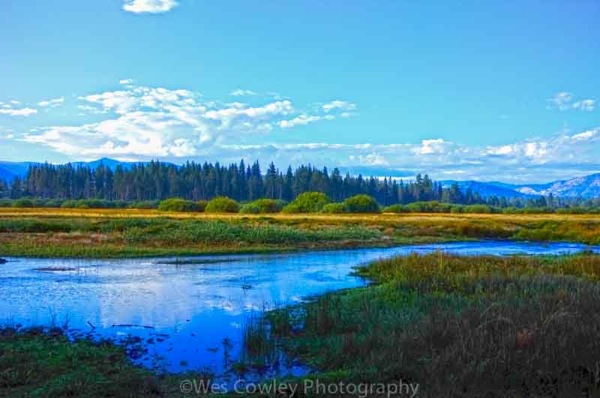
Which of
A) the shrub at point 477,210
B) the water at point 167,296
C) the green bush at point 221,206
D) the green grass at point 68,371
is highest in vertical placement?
the green bush at point 221,206

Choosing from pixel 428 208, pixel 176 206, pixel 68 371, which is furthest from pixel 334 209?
pixel 68 371

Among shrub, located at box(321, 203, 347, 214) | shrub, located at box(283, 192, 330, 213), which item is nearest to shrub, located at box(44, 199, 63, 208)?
shrub, located at box(283, 192, 330, 213)

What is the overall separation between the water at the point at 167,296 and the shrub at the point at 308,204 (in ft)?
257

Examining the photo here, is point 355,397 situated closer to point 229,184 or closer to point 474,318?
point 474,318

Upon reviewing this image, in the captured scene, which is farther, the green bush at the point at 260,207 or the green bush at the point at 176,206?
the green bush at the point at 176,206

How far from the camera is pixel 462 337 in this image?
33.9ft

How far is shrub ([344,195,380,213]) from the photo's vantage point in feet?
372

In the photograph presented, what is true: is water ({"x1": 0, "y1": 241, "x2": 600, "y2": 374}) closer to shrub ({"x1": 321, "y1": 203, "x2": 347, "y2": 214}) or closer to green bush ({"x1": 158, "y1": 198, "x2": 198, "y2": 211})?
shrub ({"x1": 321, "y1": 203, "x2": 347, "y2": 214})

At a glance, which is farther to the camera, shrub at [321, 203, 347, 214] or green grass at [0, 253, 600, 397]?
shrub at [321, 203, 347, 214]

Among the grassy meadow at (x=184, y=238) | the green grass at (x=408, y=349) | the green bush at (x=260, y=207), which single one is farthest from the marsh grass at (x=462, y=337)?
the green bush at (x=260, y=207)

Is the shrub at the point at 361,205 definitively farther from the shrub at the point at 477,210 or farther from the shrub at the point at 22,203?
the shrub at the point at 22,203

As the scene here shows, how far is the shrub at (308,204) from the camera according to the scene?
113438mm

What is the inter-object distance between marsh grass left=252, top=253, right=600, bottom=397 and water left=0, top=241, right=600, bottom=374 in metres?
1.64

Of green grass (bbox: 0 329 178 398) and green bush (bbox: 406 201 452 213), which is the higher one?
green grass (bbox: 0 329 178 398)
